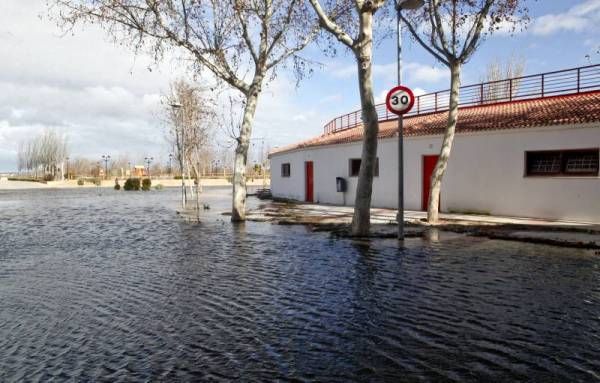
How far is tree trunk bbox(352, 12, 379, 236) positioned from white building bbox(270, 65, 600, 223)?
741cm

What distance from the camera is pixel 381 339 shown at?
522 cm

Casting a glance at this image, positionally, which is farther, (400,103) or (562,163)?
(562,163)

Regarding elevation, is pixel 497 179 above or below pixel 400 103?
below

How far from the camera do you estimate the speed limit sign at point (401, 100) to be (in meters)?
12.3

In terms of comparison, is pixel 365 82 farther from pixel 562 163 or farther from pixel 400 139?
pixel 562 163

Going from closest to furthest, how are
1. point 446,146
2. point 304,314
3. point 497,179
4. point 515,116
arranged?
point 304,314, point 446,146, point 497,179, point 515,116

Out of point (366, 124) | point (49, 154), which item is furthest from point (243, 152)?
point (49, 154)

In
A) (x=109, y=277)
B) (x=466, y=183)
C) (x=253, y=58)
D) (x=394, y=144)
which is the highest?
(x=253, y=58)

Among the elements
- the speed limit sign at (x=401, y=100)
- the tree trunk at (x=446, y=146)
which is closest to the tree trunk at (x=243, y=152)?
the tree trunk at (x=446, y=146)

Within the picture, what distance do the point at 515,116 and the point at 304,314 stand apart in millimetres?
16679

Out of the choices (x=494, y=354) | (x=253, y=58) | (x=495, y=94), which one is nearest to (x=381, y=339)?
(x=494, y=354)

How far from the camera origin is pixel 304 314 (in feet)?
20.3

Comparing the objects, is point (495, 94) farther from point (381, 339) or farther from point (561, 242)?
point (381, 339)

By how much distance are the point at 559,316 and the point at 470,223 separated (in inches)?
415
